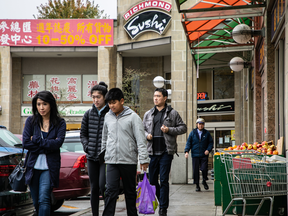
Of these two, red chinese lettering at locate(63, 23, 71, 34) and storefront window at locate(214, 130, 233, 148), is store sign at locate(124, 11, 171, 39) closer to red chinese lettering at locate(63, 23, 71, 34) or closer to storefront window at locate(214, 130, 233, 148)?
red chinese lettering at locate(63, 23, 71, 34)

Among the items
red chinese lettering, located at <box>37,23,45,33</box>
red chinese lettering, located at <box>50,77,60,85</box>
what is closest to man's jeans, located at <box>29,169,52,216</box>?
red chinese lettering, located at <box>37,23,45,33</box>

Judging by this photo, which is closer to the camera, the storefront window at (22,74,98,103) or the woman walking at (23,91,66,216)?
the woman walking at (23,91,66,216)

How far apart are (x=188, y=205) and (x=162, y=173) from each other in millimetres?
1821

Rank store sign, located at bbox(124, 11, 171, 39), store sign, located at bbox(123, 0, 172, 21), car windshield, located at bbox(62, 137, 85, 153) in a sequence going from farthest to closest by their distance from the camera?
store sign, located at bbox(124, 11, 171, 39) < store sign, located at bbox(123, 0, 172, 21) < car windshield, located at bbox(62, 137, 85, 153)

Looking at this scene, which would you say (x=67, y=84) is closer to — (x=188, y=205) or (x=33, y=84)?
(x=33, y=84)

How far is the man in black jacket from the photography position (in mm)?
5723

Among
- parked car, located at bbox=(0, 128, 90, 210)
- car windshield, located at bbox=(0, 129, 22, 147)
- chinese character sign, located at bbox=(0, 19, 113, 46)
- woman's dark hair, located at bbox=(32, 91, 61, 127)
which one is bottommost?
parked car, located at bbox=(0, 128, 90, 210)

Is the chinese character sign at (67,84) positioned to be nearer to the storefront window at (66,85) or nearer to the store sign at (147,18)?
the storefront window at (66,85)

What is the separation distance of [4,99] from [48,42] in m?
4.89

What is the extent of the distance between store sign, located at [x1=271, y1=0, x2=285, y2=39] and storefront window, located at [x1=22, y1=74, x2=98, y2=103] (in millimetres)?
22752

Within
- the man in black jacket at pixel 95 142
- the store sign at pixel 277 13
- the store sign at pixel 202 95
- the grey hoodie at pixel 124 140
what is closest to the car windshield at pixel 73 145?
the man in black jacket at pixel 95 142

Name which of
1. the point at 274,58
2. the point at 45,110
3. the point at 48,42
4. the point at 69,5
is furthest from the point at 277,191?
the point at 69,5

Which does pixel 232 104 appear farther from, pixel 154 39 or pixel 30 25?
pixel 30 25

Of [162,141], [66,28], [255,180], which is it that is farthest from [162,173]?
[66,28]
